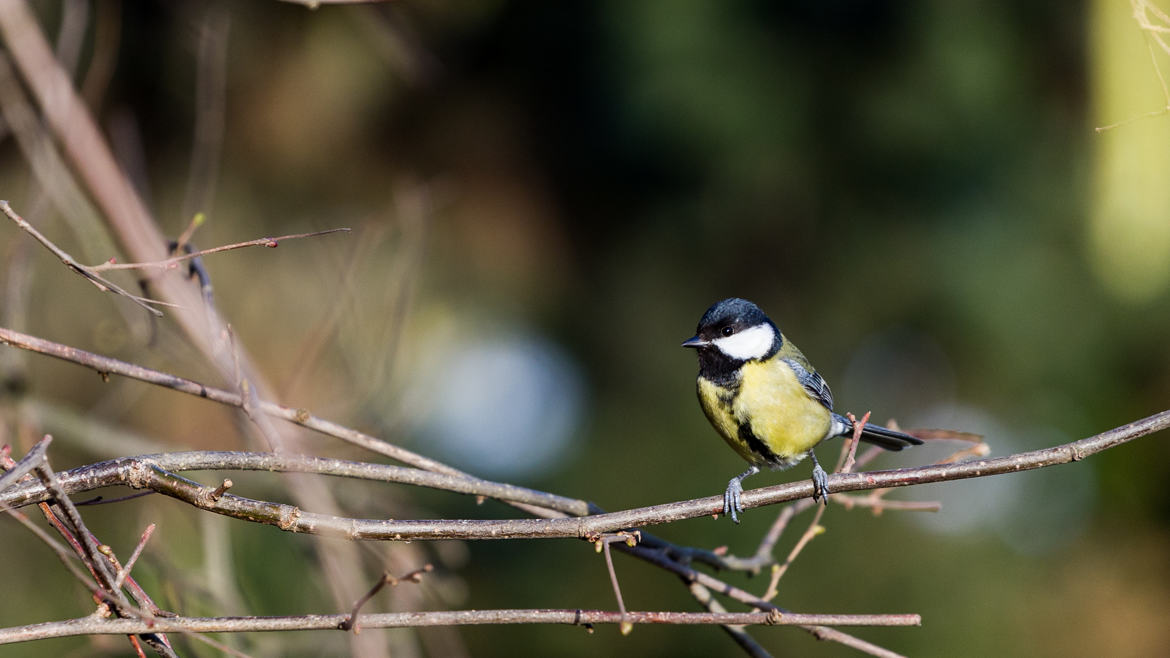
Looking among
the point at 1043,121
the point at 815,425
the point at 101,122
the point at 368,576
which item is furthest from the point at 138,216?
the point at 1043,121

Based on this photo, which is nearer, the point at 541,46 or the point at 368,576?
the point at 368,576

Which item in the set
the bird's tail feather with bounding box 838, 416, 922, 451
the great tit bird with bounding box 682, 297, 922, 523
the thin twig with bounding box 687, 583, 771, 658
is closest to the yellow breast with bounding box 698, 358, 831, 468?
the great tit bird with bounding box 682, 297, 922, 523

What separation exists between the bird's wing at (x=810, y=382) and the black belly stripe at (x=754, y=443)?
0.18 meters

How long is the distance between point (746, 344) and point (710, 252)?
2266 mm

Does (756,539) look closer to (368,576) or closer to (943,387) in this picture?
(943,387)

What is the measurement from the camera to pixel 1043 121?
338cm

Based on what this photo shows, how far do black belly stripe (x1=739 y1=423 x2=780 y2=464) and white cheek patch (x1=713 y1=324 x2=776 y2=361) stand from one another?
0.55 feet

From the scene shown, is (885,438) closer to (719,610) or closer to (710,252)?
(719,610)

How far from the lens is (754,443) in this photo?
197 centimetres

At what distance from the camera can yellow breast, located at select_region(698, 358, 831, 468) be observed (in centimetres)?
195

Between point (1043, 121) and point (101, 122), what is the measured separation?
3.56 m

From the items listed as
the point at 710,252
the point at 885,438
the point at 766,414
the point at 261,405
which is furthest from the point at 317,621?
the point at 710,252

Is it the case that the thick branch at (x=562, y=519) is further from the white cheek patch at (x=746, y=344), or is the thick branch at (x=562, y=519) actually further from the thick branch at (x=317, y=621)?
the white cheek patch at (x=746, y=344)

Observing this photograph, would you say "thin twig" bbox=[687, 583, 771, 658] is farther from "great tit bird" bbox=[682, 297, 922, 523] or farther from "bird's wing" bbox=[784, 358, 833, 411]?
"bird's wing" bbox=[784, 358, 833, 411]
